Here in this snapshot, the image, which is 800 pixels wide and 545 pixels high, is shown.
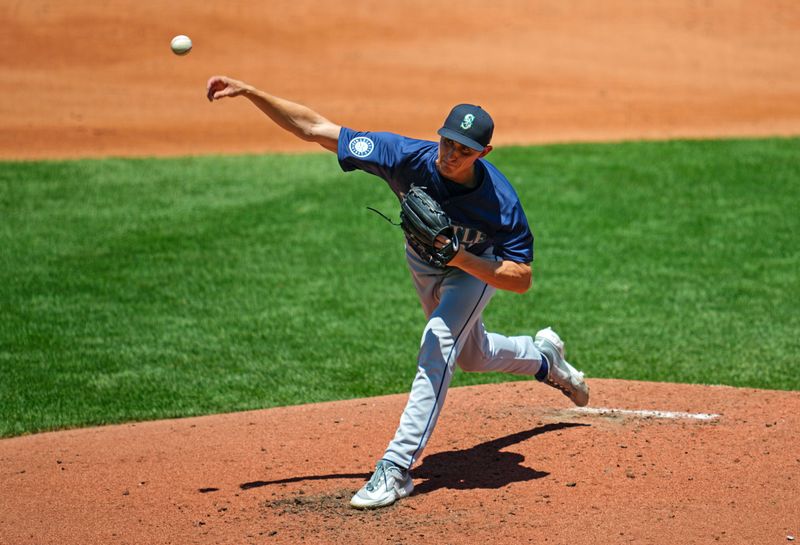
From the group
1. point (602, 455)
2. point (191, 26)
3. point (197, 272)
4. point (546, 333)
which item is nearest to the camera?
point (602, 455)

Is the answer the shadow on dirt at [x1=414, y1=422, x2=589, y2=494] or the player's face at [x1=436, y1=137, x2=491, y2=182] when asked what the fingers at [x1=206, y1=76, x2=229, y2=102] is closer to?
Answer: the player's face at [x1=436, y1=137, x2=491, y2=182]

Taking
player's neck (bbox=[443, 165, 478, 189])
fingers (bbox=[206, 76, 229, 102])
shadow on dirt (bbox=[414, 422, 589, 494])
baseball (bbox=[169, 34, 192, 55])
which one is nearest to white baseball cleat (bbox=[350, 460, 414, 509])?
shadow on dirt (bbox=[414, 422, 589, 494])

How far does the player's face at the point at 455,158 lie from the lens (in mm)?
4840

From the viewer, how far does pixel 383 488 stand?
492 centimetres

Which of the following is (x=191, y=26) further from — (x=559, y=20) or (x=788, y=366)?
(x=788, y=366)

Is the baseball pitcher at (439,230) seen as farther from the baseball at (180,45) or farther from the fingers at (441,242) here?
the baseball at (180,45)

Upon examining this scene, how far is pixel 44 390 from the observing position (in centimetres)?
743

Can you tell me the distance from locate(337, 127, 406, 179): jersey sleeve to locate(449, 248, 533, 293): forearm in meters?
0.58

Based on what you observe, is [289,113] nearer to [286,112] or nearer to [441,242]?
[286,112]

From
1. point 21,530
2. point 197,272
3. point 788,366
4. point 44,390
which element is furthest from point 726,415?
point 197,272

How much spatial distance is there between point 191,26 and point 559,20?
7.08m

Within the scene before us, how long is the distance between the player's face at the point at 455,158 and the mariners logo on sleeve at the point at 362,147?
35 cm

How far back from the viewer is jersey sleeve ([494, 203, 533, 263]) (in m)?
5.03

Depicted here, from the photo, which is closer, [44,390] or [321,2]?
[44,390]
